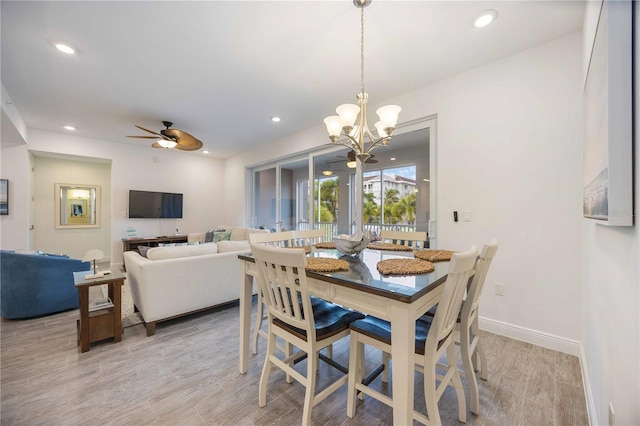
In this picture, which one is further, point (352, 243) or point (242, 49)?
point (242, 49)

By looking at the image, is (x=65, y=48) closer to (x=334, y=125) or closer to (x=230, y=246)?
(x=230, y=246)

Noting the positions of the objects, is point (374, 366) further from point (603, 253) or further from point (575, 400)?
point (603, 253)

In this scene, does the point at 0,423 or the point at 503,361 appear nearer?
the point at 0,423

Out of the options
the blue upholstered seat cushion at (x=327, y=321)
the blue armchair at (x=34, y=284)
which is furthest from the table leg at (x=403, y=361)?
the blue armchair at (x=34, y=284)

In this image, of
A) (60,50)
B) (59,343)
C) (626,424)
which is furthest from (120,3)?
(626,424)

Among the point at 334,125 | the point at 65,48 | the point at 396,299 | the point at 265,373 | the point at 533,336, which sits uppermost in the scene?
the point at 65,48

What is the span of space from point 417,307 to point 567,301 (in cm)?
198

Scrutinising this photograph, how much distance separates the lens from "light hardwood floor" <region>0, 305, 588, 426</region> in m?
1.49

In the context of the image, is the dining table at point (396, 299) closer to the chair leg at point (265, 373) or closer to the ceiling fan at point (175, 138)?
the chair leg at point (265, 373)

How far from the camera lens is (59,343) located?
2307 millimetres

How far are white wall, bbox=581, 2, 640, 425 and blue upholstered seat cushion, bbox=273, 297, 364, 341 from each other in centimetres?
109

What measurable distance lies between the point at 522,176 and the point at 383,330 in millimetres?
2044

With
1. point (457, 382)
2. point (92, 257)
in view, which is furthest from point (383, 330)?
point (92, 257)

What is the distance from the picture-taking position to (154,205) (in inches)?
219
